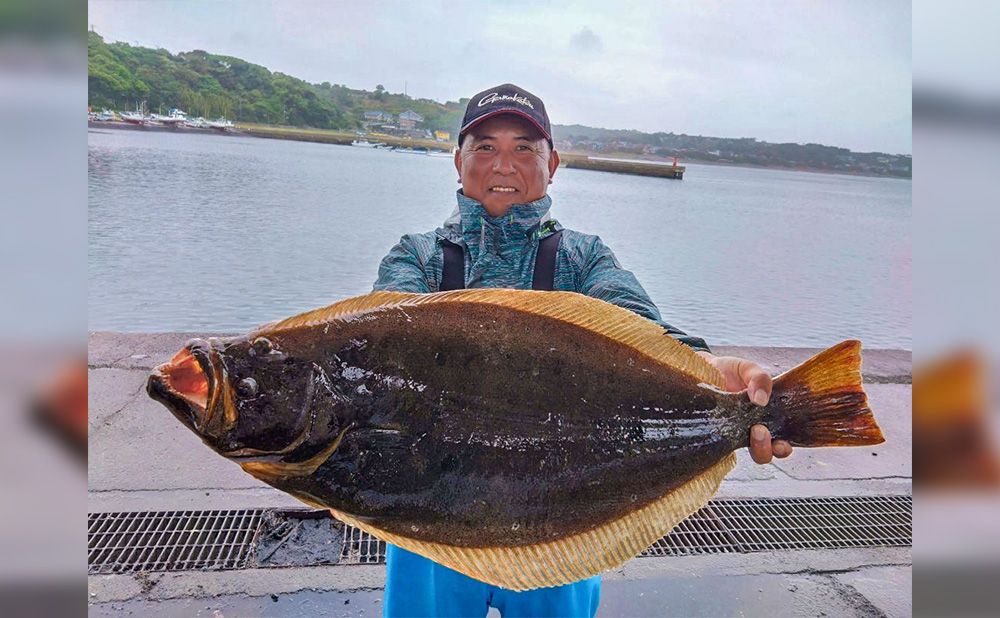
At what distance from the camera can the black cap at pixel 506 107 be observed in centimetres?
276

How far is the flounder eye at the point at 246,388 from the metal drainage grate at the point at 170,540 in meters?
2.46

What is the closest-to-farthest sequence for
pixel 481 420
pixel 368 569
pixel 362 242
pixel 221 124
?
pixel 481 420 < pixel 368 569 < pixel 362 242 < pixel 221 124

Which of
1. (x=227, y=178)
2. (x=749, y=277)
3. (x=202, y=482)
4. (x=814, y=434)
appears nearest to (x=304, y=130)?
(x=227, y=178)

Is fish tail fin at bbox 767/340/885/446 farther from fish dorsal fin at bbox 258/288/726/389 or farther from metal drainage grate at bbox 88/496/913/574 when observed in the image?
metal drainage grate at bbox 88/496/913/574

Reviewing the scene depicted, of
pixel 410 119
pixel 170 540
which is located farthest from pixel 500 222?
pixel 410 119

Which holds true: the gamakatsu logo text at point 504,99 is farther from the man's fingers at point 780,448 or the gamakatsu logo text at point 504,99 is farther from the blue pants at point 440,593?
the blue pants at point 440,593

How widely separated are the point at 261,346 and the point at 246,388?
11cm

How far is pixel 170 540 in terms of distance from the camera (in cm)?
365

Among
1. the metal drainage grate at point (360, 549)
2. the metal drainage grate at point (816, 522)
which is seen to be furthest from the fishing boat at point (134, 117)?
the metal drainage grate at point (816, 522)

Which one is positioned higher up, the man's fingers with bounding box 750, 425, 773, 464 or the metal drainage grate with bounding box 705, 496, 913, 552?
the man's fingers with bounding box 750, 425, 773, 464

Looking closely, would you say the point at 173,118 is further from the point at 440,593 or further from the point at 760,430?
the point at 760,430

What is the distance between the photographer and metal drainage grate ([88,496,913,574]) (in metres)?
3.51

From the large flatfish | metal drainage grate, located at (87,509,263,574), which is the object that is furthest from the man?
metal drainage grate, located at (87,509,263,574)
